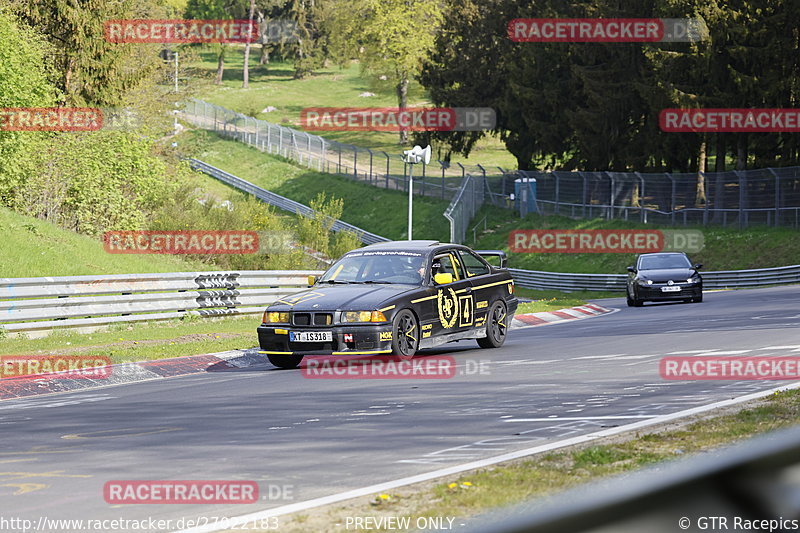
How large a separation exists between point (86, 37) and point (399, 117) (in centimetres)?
6557

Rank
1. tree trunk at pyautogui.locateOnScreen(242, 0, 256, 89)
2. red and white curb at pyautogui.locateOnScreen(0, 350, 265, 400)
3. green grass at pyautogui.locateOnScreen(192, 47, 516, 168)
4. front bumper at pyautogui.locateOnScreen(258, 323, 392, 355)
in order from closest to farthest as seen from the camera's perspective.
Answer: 1. red and white curb at pyautogui.locateOnScreen(0, 350, 265, 400)
2. front bumper at pyautogui.locateOnScreen(258, 323, 392, 355)
3. green grass at pyautogui.locateOnScreen(192, 47, 516, 168)
4. tree trunk at pyautogui.locateOnScreen(242, 0, 256, 89)

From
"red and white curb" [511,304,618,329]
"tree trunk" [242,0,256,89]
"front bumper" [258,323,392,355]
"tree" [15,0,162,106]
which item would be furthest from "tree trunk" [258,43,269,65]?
"front bumper" [258,323,392,355]

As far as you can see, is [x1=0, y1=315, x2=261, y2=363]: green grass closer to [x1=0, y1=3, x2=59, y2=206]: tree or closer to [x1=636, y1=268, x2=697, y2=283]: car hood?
[x1=0, y1=3, x2=59, y2=206]: tree

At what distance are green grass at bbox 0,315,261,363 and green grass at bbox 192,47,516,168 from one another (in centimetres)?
7084

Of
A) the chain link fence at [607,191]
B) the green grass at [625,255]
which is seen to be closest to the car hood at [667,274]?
the chain link fence at [607,191]

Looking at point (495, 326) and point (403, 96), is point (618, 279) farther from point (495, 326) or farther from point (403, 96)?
point (403, 96)

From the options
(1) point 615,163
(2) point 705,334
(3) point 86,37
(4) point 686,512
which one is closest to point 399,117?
(1) point 615,163

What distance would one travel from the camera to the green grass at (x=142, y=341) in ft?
55.5

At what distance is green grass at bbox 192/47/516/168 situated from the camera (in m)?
103

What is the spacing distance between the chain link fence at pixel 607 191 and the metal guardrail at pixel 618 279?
4.11 meters

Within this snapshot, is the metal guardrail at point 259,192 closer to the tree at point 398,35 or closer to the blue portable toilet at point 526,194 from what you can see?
the blue portable toilet at point 526,194

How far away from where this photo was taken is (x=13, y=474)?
7570 mm

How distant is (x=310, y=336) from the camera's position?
15.0 meters

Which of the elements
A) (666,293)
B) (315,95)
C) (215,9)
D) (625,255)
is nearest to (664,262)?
(666,293)
